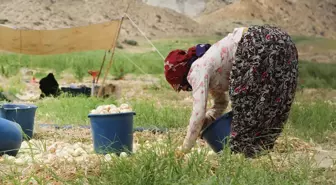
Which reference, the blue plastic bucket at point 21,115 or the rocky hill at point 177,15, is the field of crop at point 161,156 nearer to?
the blue plastic bucket at point 21,115

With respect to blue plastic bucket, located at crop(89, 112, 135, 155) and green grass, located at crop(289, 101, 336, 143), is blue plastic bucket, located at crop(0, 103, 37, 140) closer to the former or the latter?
Answer: blue plastic bucket, located at crop(89, 112, 135, 155)

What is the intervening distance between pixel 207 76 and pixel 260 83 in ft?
1.02

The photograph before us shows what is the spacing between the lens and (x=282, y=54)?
3.57 meters

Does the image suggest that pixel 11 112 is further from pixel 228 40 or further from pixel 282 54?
pixel 282 54

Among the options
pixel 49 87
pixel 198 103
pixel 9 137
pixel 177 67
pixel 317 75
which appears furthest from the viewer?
pixel 317 75

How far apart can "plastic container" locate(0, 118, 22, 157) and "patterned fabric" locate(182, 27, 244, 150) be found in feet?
3.80

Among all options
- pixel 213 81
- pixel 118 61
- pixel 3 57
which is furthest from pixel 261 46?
pixel 3 57

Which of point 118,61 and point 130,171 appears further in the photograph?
point 118,61

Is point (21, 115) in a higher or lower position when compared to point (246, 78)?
lower

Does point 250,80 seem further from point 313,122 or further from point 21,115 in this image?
point 313,122

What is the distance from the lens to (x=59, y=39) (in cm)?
822

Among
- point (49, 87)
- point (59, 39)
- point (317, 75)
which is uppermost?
point (59, 39)

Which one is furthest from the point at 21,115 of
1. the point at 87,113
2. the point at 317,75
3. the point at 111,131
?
the point at 317,75

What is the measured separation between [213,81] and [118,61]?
9.82 m
